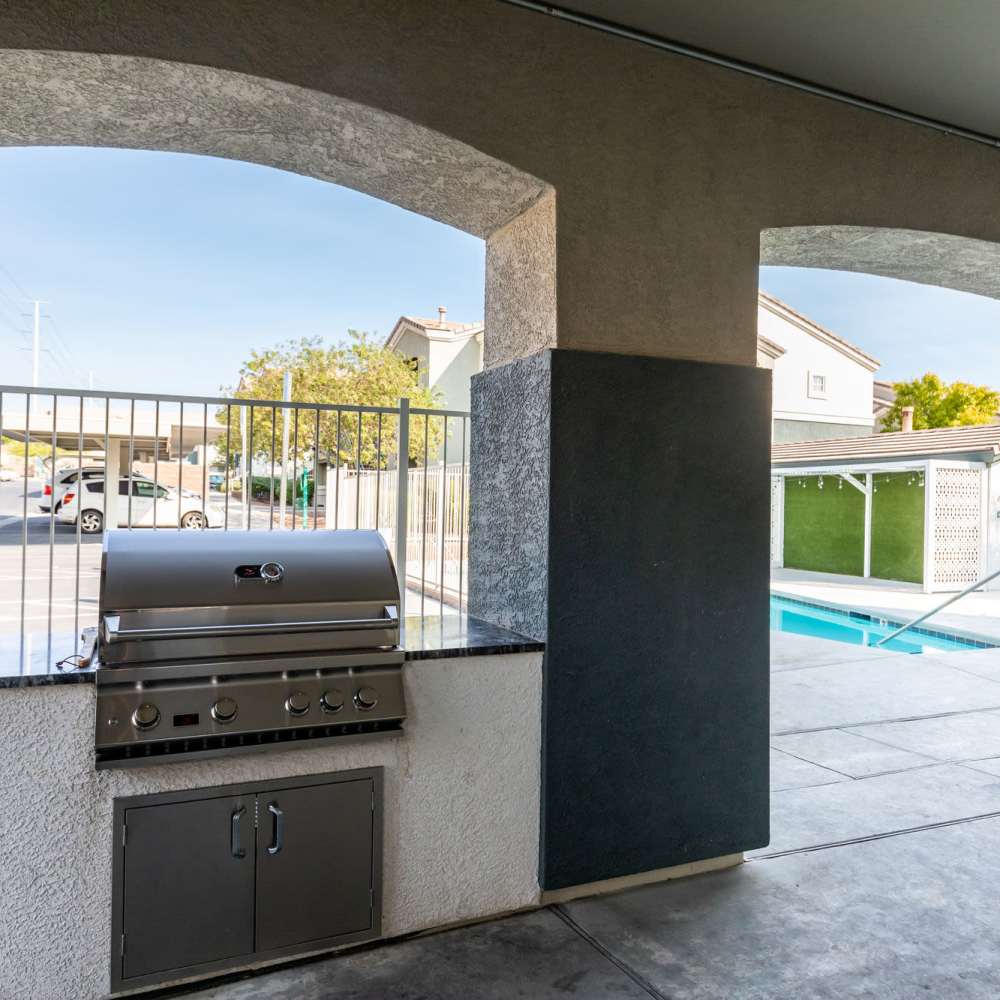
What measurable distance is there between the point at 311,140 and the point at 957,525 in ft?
43.2

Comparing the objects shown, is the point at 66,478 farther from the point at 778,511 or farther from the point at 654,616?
the point at 778,511

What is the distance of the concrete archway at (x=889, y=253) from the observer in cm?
328

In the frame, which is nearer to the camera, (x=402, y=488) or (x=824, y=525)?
(x=402, y=488)

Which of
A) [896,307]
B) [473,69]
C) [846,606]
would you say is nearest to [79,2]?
[473,69]

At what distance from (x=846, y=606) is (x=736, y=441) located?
30.2 ft

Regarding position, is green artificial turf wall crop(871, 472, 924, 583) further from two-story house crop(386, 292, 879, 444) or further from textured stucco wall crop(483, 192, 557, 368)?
textured stucco wall crop(483, 192, 557, 368)

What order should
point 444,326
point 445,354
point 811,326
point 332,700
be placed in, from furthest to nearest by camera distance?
point 811,326 < point 445,354 < point 444,326 < point 332,700

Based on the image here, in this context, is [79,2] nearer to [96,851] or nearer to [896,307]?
[96,851]

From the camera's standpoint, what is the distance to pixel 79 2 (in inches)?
83.4

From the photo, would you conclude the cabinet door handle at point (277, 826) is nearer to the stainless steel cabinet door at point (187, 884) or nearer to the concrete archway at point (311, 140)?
the stainless steel cabinet door at point (187, 884)

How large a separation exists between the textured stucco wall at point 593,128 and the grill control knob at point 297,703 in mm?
1390

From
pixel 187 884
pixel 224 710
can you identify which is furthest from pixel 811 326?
pixel 187 884

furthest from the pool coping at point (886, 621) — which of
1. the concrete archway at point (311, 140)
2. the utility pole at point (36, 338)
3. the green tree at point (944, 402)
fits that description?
the utility pole at point (36, 338)

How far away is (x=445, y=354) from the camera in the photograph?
18.4 m
